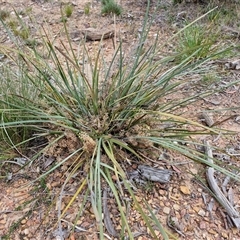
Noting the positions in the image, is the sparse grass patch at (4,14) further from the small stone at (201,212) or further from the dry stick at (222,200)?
the small stone at (201,212)

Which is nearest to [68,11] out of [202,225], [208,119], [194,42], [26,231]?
[194,42]

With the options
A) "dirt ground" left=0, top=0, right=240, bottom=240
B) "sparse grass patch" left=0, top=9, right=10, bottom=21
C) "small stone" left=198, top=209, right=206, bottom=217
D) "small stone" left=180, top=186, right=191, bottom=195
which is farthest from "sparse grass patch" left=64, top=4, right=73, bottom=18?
"small stone" left=198, top=209, right=206, bottom=217

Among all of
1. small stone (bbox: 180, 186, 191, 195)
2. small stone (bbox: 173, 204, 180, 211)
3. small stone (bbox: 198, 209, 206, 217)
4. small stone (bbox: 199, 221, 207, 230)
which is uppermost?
small stone (bbox: 180, 186, 191, 195)

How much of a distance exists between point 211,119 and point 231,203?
1.84ft

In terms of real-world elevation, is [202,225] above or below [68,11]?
below

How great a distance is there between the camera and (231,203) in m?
1.34

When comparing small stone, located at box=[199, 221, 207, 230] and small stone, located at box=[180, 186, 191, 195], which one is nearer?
small stone, located at box=[199, 221, 207, 230]

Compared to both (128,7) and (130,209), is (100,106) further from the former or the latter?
(128,7)

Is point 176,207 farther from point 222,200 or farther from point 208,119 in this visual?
point 208,119

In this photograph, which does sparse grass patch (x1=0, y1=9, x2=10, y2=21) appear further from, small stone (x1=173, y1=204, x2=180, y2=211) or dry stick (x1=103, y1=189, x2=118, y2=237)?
small stone (x1=173, y1=204, x2=180, y2=211)

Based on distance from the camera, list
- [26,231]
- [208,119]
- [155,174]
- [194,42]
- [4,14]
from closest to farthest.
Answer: [26,231]
[155,174]
[208,119]
[194,42]
[4,14]

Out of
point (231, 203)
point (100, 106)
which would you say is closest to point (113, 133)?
point (100, 106)

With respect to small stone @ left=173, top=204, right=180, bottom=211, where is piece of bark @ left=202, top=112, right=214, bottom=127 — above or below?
below

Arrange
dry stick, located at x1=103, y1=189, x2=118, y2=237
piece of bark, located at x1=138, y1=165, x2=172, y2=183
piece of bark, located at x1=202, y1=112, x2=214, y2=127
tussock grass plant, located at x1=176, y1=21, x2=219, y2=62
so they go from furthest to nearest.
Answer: tussock grass plant, located at x1=176, y1=21, x2=219, y2=62 → piece of bark, located at x1=202, y1=112, x2=214, y2=127 → piece of bark, located at x1=138, y1=165, x2=172, y2=183 → dry stick, located at x1=103, y1=189, x2=118, y2=237
